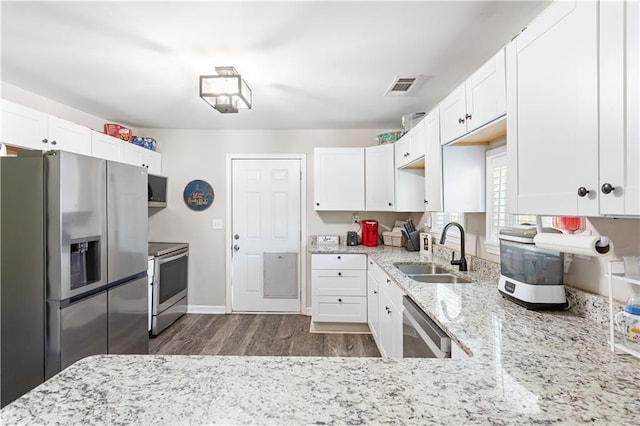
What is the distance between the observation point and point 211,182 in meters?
3.77

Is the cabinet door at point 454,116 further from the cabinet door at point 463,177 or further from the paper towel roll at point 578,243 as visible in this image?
the paper towel roll at point 578,243

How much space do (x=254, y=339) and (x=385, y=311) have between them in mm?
1453

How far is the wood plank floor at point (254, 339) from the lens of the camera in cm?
279

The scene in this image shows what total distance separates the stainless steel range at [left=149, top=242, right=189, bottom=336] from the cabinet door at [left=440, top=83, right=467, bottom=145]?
2892 millimetres

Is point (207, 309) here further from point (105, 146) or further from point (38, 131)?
point (38, 131)

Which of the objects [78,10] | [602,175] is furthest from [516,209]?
[78,10]

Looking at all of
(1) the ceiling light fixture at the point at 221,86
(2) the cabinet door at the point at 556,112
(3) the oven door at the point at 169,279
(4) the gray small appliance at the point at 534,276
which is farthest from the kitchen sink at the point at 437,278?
(3) the oven door at the point at 169,279

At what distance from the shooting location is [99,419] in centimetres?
63

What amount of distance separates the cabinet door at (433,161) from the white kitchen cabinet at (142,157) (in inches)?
106

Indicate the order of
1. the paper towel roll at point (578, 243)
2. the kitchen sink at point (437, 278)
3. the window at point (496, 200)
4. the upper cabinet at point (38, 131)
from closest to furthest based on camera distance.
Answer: the paper towel roll at point (578, 243), the window at point (496, 200), the upper cabinet at point (38, 131), the kitchen sink at point (437, 278)

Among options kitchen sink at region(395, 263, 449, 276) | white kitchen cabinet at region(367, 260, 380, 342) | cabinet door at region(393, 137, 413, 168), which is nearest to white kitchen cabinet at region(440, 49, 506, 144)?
cabinet door at region(393, 137, 413, 168)

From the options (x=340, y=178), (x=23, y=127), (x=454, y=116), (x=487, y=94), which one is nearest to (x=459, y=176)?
(x=454, y=116)

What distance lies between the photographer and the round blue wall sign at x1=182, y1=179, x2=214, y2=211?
3770 mm

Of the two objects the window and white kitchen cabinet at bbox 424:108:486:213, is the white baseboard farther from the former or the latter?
the window
